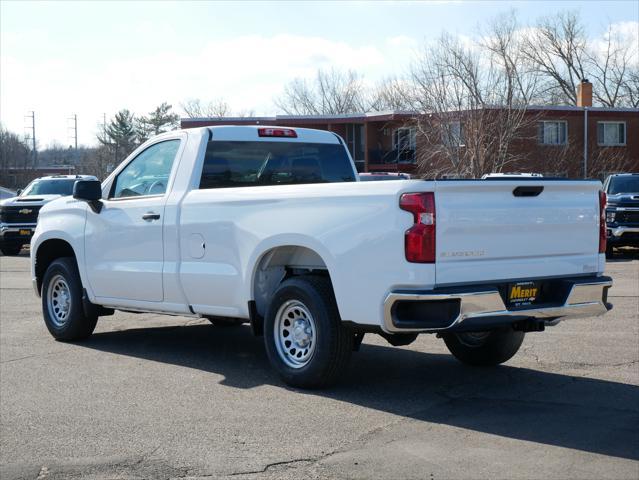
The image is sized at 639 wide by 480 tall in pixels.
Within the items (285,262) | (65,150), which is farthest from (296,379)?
(65,150)

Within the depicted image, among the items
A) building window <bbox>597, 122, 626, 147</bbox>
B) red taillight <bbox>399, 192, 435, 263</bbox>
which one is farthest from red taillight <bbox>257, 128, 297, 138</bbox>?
building window <bbox>597, 122, 626, 147</bbox>

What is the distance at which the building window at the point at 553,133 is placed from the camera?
43.3 m

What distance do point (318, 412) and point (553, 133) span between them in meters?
39.3

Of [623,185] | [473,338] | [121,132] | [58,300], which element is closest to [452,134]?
[623,185]

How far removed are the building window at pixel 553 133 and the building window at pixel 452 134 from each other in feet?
25.1

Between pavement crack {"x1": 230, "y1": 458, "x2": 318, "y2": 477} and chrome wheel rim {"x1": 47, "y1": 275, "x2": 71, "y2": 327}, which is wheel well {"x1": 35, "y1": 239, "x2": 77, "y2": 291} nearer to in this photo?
chrome wheel rim {"x1": 47, "y1": 275, "x2": 71, "y2": 327}

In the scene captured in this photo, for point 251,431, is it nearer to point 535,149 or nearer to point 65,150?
point 535,149

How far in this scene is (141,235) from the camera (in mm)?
8719

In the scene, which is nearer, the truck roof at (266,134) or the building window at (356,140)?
the truck roof at (266,134)

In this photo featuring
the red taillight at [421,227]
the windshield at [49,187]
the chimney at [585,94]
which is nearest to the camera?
the red taillight at [421,227]

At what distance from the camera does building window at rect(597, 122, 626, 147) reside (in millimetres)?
45875

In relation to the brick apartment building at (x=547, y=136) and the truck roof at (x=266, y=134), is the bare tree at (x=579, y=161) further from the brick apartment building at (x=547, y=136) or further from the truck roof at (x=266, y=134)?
the truck roof at (x=266, y=134)

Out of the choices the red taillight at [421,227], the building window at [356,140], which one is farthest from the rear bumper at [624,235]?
the building window at [356,140]

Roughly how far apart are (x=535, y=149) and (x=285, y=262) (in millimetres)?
36176
